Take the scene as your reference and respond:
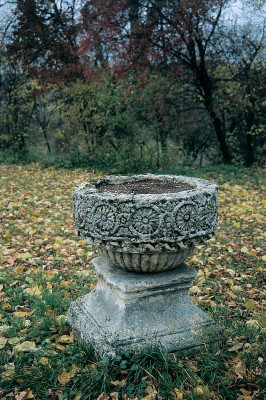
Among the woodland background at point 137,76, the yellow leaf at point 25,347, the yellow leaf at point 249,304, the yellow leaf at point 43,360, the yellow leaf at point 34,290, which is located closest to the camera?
the yellow leaf at point 43,360

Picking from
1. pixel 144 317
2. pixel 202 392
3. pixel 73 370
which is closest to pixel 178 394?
pixel 202 392

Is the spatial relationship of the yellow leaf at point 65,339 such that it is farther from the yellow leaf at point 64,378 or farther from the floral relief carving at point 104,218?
the floral relief carving at point 104,218

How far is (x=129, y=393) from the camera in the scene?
207cm

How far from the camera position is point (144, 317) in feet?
8.11

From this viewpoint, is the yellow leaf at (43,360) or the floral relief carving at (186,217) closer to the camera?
the floral relief carving at (186,217)

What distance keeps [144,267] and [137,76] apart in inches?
326

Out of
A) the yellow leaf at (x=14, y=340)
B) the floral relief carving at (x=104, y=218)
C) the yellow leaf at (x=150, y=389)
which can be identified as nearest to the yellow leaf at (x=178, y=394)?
the yellow leaf at (x=150, y=389)

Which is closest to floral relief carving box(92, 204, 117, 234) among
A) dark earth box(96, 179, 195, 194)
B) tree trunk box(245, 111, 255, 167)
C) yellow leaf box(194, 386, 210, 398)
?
dark earth box(96, 179, 195, 194)

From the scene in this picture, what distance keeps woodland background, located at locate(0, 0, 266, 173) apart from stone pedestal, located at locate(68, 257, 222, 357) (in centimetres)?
754

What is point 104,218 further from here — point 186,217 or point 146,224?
point 186,217

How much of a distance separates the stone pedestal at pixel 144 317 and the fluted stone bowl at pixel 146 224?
118 millimetres

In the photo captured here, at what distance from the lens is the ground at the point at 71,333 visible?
7.03 ft

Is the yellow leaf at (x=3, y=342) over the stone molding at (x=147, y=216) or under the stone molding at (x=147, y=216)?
under

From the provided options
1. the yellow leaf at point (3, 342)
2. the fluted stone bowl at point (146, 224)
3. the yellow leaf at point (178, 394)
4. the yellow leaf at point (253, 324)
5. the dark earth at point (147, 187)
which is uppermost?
the dark earth at point (147, 187)
